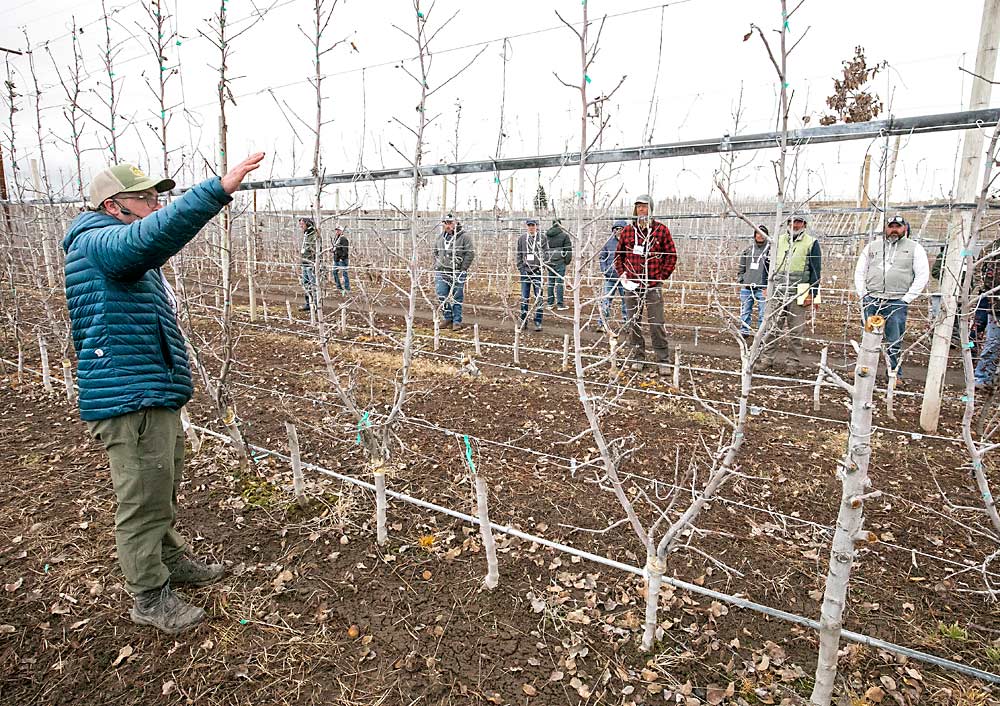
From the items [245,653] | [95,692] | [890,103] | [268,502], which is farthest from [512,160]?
[95,692]

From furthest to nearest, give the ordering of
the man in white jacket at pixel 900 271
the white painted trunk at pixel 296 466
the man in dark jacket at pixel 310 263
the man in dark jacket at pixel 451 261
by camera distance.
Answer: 1. the man in dark jacket at pixel 451 261
2. the man in white jacket at pixel 900 271
3. the man in dark jacket at pixel 310 263
4. the white painted trunk at pixel 296 466

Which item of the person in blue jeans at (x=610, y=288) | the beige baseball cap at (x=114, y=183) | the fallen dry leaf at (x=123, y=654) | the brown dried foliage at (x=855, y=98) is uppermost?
the brown dried foliage at (x=855, y=98)

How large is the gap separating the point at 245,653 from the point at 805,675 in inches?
80.6

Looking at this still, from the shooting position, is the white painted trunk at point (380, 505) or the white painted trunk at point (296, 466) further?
the white painted trunk at point (296, 466)

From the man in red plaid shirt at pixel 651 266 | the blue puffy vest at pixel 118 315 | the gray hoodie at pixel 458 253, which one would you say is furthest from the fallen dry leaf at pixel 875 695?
the gray hoodie at pixel 458 253

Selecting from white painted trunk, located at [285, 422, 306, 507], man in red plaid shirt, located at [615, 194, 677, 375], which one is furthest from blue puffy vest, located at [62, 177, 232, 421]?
man in red plaid shirt, located at [615, 194, 677, 375]

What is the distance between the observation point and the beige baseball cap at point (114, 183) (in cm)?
205

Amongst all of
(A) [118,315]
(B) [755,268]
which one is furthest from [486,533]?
(B) [755,268]

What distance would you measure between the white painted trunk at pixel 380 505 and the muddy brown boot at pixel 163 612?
803 millimetres

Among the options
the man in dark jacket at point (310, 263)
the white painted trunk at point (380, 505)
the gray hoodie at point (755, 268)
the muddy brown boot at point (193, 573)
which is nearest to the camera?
the muddy brown boot at point (193, 573)

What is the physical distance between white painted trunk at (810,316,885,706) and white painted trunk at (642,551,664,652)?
0.52m

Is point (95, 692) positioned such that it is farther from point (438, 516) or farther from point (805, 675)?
point (805, 675)

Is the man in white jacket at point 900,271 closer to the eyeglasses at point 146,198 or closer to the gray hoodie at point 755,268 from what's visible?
the gray hoodie at point 755,268

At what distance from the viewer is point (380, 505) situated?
2660 mm
